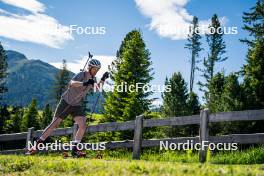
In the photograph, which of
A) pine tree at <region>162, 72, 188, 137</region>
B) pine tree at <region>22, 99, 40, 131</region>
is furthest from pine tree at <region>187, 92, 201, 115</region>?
pine tree at <region>22, 99, 40, 131</region>

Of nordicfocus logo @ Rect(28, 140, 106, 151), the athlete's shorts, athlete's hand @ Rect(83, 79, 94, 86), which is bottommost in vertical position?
nordicfocus logo @ Rect(28, 140, 106, 151)

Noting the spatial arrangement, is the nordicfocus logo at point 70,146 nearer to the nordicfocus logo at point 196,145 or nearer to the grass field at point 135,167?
the grass field at point 135,167

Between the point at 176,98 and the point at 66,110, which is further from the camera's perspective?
the point at 176,98

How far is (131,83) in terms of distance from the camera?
3238 centimetres

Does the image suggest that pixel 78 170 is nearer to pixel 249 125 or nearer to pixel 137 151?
pixel 137 151

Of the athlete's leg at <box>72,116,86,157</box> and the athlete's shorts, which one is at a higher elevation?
the athlete's shorts

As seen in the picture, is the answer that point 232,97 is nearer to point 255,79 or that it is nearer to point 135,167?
point 255,79

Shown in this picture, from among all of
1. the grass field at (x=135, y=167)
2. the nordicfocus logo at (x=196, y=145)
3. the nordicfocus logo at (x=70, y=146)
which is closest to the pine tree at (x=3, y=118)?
the nordicfocus logo at (x=70, y=146)

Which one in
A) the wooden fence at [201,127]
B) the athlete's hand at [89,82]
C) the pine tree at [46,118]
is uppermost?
the pine tree at [46,118]

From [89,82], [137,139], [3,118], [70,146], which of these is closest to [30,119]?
[3,118]

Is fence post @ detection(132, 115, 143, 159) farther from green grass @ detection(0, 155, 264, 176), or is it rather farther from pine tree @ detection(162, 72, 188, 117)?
pine tree @ detection(162, 72, 188, 117)

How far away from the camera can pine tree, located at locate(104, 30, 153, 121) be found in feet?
97.8

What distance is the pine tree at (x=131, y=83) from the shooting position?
97.8ft

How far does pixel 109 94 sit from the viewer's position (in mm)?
34188
